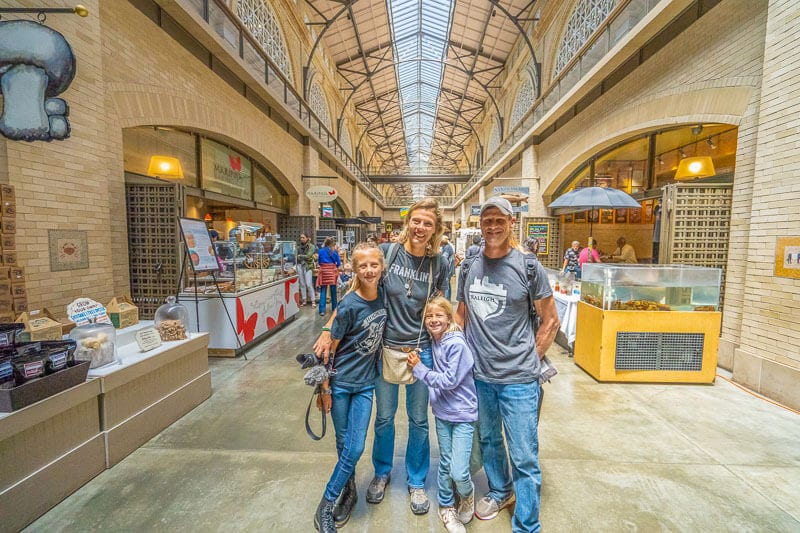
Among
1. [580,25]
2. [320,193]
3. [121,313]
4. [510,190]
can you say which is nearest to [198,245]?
[121,313]

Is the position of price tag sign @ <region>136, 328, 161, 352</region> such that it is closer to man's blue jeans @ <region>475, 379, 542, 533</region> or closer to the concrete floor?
the concrete floor

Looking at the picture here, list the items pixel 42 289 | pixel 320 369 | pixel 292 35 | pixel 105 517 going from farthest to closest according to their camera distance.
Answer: pixel 292 35
pixel 42 289
pixel 105 517
pixel 320 369

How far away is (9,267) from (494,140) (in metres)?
22.4

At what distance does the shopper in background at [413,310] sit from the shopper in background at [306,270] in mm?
7297

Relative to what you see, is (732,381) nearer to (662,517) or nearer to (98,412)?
(662,517)

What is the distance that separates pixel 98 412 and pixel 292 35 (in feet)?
44.8

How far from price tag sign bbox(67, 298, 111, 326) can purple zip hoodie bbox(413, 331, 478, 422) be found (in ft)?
9.70

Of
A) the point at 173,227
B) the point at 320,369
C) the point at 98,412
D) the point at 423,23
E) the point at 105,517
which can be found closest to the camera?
the point at 320,369

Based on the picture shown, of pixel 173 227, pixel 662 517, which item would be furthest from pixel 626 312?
pixel 173 227

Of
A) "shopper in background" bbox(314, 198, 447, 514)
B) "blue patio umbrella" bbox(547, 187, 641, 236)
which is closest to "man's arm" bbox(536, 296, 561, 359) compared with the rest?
"shopper in background" bbox(314, 198, 447, 514)

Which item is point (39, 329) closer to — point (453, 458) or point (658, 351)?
point (453, 458)

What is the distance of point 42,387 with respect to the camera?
2223 millimetres

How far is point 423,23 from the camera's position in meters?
18.1

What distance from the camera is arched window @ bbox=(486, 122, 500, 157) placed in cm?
2084
